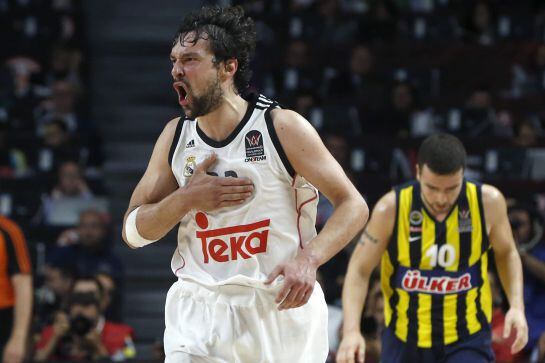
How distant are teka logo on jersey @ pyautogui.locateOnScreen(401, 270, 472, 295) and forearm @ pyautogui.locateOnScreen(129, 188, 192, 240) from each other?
2175mm

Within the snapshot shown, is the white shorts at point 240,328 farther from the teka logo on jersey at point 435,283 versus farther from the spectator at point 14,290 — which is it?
the spectator at point 14,290

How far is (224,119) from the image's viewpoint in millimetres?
4301

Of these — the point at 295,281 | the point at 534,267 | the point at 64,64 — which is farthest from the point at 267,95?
the point at 295,281

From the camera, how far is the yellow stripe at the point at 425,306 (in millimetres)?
5996

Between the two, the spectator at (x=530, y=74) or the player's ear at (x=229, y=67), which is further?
the spectator at (x=530, y=74)

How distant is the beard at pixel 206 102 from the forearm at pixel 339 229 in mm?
640

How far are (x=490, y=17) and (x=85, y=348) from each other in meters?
7.62

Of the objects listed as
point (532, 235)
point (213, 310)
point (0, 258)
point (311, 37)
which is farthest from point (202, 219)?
point (311, 37)

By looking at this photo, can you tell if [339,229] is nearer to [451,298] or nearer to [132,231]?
[132,231]

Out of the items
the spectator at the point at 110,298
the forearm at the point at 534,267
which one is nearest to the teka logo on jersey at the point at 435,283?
the forearm at the point at 534,267

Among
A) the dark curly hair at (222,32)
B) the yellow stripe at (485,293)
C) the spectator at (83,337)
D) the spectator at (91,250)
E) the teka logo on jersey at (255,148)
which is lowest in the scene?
the spectator at (83,337)

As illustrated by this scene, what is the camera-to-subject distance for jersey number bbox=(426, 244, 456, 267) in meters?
5.96

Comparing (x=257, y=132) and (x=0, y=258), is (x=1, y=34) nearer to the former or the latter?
(x=0, y=258)

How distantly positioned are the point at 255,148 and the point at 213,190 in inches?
11.2
